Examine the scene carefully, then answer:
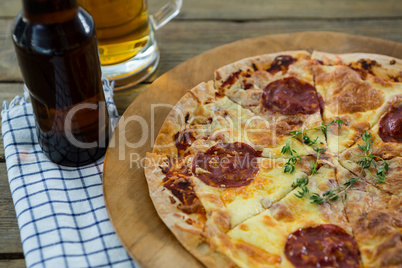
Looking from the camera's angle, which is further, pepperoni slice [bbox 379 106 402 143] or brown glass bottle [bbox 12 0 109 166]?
pepperoni slice [bbox 379 106 402 143]

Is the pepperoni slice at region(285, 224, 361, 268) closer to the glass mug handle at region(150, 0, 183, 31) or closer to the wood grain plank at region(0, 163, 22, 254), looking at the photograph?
the wood grain plank at region(0, 163, 22, 254)

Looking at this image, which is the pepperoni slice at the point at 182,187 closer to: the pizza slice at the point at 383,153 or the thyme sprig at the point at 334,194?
the thyme sprig at the point at 334,194

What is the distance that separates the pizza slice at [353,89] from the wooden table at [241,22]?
972 mm

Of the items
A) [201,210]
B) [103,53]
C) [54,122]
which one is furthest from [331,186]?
[103,53]

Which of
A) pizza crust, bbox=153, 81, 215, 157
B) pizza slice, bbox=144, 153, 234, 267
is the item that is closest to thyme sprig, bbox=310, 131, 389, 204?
pizza slice, bbox=144, 153, 234, 267

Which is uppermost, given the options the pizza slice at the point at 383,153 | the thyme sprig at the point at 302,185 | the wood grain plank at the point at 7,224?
the pizza slice at the point at 383,153

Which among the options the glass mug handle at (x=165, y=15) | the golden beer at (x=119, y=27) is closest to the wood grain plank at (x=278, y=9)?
the glass mug handle at (x=165, y=15)

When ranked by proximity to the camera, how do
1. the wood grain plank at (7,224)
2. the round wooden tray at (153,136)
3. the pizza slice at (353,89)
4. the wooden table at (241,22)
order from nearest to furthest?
the round wooden tray at (153,136) → the wood grain plank at (7,224) → the pizza slice at (353,89) → the wooden table at (241,22)

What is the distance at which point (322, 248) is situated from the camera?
222 centimetres

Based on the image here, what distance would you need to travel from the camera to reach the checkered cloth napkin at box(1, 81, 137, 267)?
235cm

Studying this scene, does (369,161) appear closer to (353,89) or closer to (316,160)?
(316,160)

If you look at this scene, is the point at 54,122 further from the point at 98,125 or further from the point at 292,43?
the point at 292,43

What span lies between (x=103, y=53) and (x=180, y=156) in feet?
3.32

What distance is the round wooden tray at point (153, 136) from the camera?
230 centimetres
